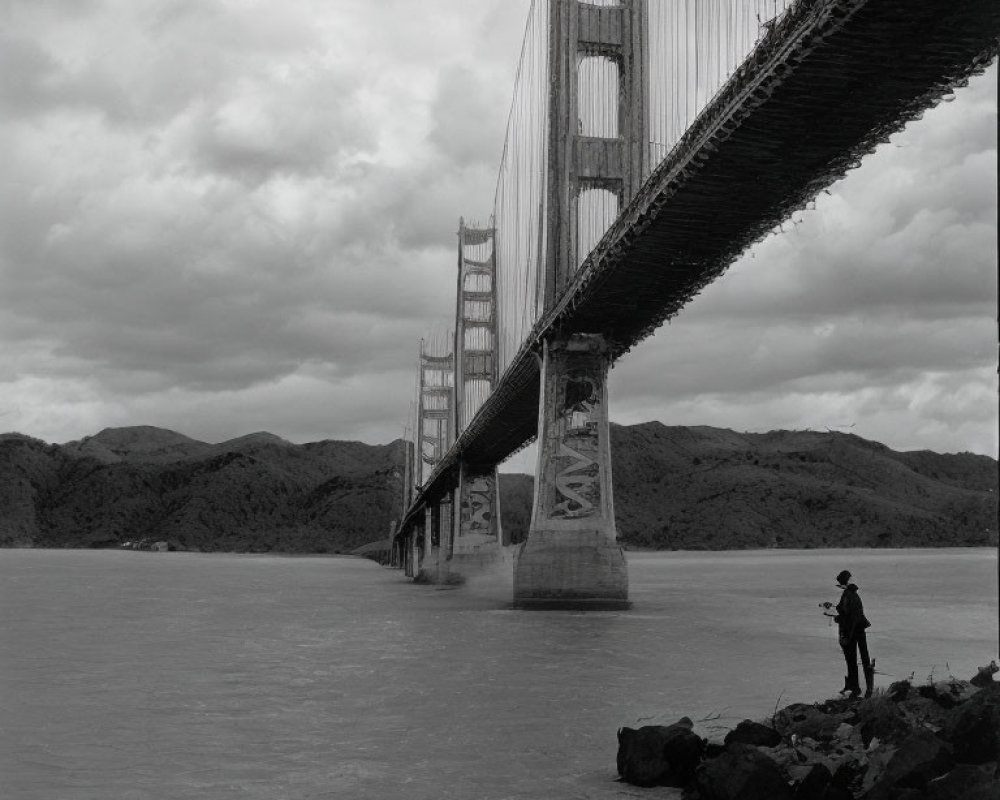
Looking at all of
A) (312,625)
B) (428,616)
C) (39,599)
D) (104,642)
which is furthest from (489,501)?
(104,642)

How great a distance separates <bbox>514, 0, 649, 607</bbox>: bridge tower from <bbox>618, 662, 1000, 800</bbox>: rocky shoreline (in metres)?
20.2

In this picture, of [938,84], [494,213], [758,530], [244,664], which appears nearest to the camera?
[938,84]

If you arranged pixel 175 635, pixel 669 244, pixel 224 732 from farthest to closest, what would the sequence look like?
pixel 175 635 → pixel 669 244 → pixel 224 732

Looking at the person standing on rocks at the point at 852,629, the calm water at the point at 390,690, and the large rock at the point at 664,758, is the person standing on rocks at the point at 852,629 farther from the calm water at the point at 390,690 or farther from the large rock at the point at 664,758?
the large rock at the point at 664,758

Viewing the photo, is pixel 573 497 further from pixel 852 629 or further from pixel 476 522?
pixel 476 522

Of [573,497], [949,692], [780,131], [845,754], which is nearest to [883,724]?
[845,754]

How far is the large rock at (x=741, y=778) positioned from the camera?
730 centimetres

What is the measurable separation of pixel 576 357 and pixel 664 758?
2392 cm

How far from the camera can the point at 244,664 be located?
19.7m

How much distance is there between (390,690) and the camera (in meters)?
15.9

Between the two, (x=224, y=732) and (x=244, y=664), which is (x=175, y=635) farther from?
(x=224, y=732)

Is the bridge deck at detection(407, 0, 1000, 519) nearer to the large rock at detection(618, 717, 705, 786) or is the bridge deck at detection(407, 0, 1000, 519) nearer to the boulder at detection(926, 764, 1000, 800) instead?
the large rock at detection(618, 717, 705, 786)

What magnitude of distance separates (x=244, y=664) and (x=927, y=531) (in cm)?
18546

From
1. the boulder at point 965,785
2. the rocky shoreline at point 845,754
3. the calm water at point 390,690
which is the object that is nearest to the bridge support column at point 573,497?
the calm water at point 390,690
